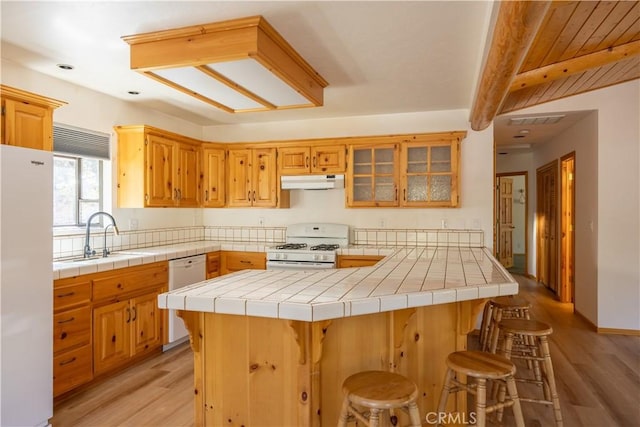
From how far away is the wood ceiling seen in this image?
184 cm

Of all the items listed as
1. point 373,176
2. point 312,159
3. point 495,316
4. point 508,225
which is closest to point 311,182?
point 312,159

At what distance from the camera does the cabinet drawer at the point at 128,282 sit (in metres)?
3.09

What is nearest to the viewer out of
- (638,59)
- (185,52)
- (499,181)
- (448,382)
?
(448,382)

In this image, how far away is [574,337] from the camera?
419 cm

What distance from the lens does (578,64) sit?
10.1ft

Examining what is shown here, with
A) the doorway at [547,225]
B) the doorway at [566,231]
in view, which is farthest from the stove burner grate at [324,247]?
the doorway at [547,225]

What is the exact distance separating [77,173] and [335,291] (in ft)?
9.71

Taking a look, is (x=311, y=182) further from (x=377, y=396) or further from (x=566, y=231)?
(x=566, y=231)

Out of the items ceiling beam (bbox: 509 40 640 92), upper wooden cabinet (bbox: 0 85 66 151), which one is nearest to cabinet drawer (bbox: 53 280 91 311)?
upper wooden cabinet (bbox: 0 85 66 151)

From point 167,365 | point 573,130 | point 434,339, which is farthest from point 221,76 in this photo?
point 573,130

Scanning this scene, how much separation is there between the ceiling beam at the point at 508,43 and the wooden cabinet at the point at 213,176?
3.05m

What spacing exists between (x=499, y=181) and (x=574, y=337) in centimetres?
482

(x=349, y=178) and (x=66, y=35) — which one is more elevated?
(x=66, y=35)

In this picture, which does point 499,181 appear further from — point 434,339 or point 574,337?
point 434,339
